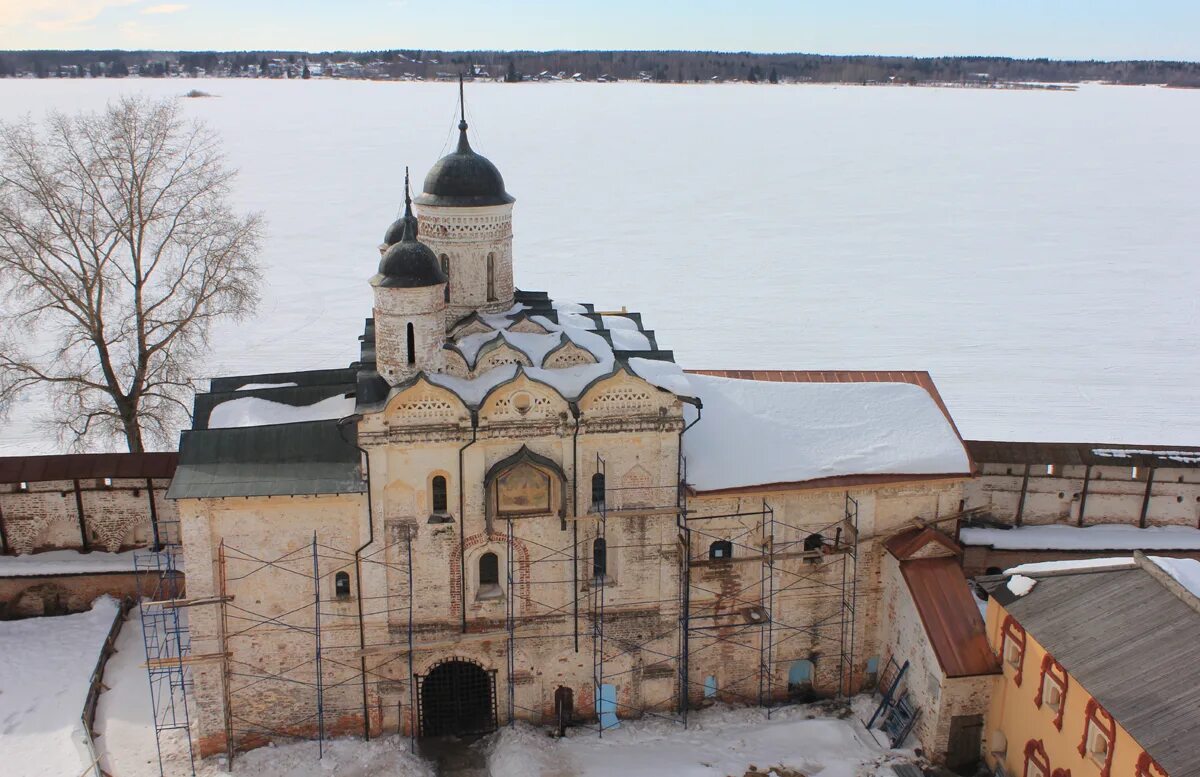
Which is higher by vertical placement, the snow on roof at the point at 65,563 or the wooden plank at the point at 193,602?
the wooden plank at the point at 193,602

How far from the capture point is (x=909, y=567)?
17.4m

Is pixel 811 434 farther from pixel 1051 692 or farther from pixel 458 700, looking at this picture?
pixel 458 700

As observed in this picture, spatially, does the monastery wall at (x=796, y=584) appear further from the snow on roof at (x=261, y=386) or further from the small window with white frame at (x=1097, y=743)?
the snow on roof at (x=261, y=386)

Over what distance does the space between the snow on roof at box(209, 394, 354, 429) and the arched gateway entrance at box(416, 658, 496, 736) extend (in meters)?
4.48

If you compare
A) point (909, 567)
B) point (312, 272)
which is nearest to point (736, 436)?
point (909, 567)

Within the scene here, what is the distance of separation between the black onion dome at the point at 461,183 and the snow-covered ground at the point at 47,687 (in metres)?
9.68

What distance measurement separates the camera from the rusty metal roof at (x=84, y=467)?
67.5 ft

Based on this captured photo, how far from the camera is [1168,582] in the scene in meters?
14.4

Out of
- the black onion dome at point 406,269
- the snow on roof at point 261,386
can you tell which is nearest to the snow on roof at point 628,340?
the black onion dome at point 406,269

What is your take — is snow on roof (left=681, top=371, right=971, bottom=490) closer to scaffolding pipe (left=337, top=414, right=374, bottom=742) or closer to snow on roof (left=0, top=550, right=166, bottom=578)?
scaffolding pipe (left=337, top=414, right=374, bottom=742)

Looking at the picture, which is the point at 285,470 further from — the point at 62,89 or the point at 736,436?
the point at 62,89

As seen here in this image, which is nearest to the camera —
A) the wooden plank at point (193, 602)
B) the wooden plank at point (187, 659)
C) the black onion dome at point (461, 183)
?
A: the wooden plank at point (193, 602)

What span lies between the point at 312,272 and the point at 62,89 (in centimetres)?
7705

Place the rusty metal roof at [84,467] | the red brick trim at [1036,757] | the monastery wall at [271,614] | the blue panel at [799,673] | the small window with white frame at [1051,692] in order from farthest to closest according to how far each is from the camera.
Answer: the rusty metal roof at [84,467], the blue panel at [799,673], the monastery wall at [271,614], the red brick trim at [1036,757], the small window with white frame at [1051,692]
